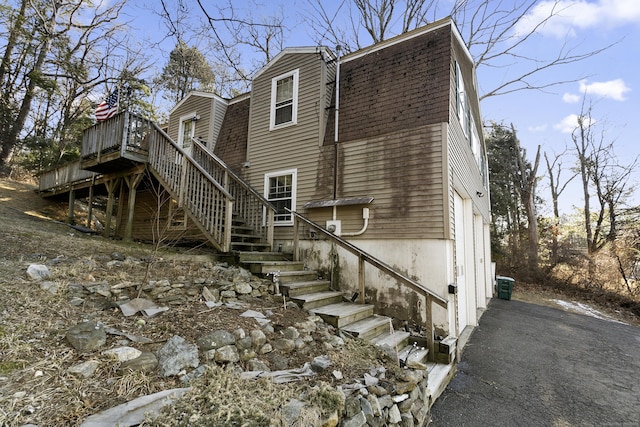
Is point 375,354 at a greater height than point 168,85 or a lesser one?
lesser

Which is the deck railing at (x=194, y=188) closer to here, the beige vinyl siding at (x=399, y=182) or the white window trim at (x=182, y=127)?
the beige vinyl siding at (x=399, y=182)

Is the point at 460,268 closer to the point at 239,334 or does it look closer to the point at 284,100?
the point at 239,334

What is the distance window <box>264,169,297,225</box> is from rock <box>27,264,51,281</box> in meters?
4.64

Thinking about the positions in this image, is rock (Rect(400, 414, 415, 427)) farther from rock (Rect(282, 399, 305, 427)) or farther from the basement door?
the basement door

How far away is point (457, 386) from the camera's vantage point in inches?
173

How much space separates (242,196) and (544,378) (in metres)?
7.00

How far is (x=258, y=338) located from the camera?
305 cm

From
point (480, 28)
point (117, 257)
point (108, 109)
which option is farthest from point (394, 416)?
point (480, 28)

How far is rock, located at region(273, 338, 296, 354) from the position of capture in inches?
123

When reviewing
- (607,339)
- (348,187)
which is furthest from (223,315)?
(607,339)

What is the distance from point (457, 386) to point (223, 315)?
12.0 ft

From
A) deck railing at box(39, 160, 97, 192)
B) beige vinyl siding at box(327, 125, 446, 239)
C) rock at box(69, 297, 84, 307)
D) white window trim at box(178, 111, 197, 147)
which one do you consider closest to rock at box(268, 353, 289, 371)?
rock at box(69, 297, 84, 307)

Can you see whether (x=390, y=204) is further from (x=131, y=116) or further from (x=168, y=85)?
(x=168, y=85)

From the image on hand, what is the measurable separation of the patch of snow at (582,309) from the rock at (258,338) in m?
11.9
